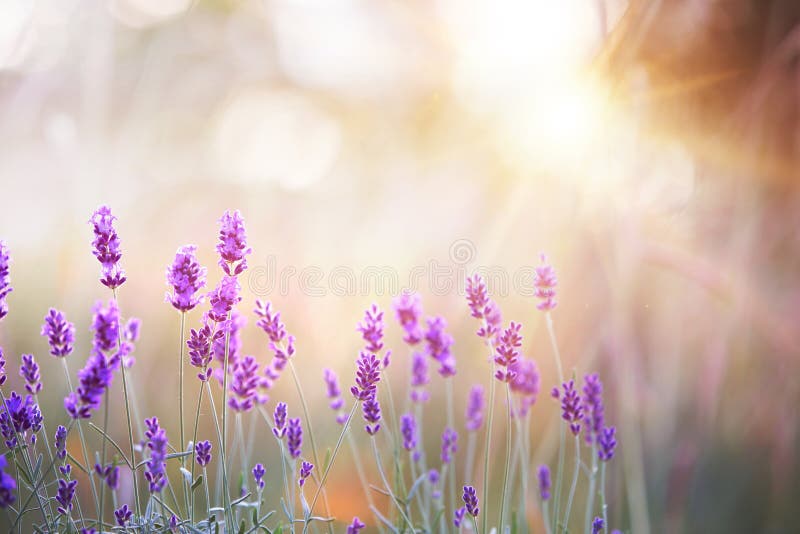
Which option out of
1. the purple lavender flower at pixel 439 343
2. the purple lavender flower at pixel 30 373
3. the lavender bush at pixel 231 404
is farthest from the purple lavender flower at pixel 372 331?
the purple lavender flower at pixel 30 373

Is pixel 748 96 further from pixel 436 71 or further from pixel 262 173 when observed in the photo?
pixel 262 173

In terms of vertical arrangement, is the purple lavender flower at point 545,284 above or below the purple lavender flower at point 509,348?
above

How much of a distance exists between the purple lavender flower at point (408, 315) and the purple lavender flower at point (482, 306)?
0.43 feet

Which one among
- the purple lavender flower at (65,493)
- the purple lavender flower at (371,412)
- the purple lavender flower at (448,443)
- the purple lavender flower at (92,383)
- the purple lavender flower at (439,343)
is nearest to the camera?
the purple lavender flower at (92,383)

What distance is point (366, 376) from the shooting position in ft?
3.36

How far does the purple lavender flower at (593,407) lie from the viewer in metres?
1.27

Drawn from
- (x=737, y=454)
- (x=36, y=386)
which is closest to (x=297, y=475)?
(x=36, y=386)

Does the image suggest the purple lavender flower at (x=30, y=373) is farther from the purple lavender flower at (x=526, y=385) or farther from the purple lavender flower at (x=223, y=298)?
A: the purple lavender flower at (x=526, y=385)

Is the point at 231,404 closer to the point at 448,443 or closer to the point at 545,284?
the point at 448,443

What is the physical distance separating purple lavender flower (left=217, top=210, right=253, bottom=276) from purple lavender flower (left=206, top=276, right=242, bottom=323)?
0.04m

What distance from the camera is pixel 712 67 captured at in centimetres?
221

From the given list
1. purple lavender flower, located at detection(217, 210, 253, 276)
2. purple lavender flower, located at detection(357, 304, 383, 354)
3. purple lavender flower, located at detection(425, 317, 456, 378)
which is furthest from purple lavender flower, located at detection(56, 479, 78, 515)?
purple lavender flower, located at detection(425, 317, 456, 378)

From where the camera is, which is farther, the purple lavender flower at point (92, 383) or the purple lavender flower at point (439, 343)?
the purple lavender flower at point (439, 343)

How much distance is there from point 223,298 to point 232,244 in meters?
0.10
